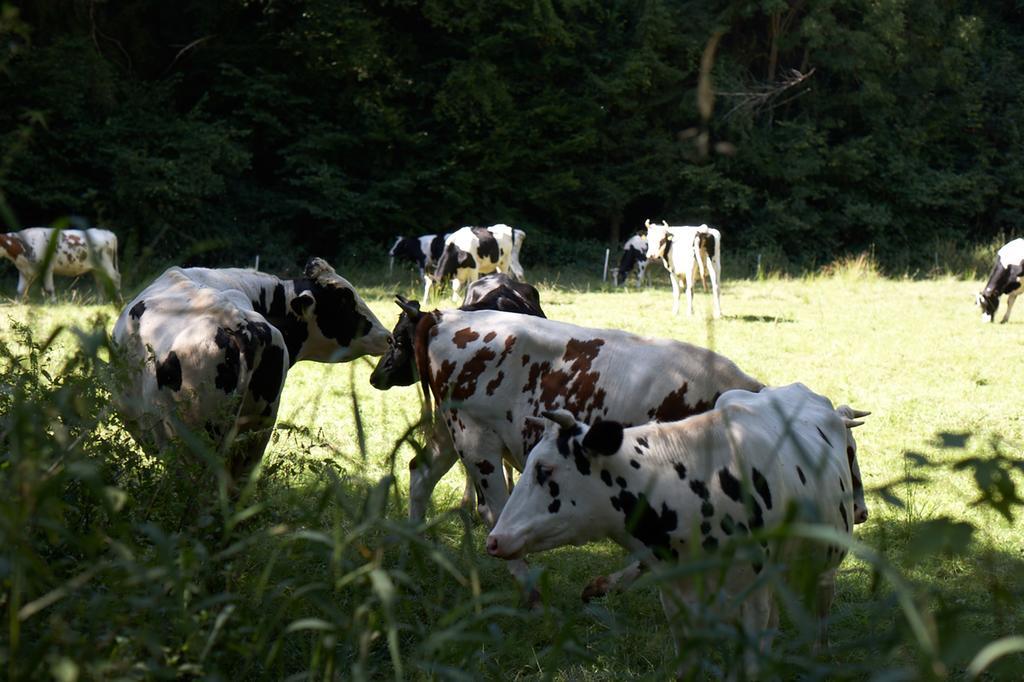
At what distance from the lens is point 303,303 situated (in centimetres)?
661

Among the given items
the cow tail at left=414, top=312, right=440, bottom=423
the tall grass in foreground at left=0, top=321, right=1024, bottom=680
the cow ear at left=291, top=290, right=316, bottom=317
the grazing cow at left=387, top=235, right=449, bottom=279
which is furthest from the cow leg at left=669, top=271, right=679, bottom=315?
the tall grass in foreground at left=0, top=321, right=1024, bottom=680

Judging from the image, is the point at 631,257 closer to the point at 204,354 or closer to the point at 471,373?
the point at 471,373

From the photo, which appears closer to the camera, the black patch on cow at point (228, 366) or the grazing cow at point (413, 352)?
the black patch on cow at point (228, 366)

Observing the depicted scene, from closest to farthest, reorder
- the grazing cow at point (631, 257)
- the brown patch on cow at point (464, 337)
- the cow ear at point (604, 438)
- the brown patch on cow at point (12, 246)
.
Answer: the cow ear at point (604, 438)
the brown patch on cow at point (464, 337)
the brown patch on cow at point (12, 246)
the grazing cow at point (631, 257)

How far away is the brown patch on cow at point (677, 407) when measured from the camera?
16.0 ft

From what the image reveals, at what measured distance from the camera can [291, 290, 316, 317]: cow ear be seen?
659 centimetres

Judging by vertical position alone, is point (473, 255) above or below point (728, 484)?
below

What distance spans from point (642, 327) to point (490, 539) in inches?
457

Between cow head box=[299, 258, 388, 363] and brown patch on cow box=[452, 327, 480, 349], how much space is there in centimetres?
124

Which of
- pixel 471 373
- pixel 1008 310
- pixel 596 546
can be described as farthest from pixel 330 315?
pixel 1008 310

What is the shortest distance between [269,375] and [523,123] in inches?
1078

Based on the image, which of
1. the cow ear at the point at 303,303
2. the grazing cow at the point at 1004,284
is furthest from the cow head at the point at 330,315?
the grazing cow at the point at 1004,284

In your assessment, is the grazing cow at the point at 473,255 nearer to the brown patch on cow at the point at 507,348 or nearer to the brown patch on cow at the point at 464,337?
the brown patch on cow at the point at 464,337

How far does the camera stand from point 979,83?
35.2 m
